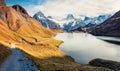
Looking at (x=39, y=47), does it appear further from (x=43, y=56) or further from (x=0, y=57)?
(x=0, y=57)

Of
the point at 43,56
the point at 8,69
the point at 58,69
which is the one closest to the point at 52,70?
the point at 58,69

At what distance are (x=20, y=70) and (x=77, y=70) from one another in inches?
518

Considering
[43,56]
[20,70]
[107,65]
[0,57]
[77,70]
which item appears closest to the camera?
[20,70]

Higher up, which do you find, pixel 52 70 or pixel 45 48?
pixel 45 48

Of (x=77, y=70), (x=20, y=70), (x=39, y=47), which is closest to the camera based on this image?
(x=20, y=70)

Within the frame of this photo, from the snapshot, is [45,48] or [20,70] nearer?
[20,70]

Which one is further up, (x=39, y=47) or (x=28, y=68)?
(x=39, y=47)

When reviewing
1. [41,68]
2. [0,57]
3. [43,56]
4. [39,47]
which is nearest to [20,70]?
[41,68]

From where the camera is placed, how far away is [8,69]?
5078 centimetres

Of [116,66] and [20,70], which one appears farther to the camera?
[116,66]

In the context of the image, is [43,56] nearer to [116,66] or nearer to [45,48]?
[45,48]

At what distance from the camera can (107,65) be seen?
254 ft

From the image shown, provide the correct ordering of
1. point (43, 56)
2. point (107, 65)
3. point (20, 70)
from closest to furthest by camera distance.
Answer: point (20, 70) → point (107, 65) → point (43, 56)

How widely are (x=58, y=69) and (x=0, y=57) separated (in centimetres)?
2570
